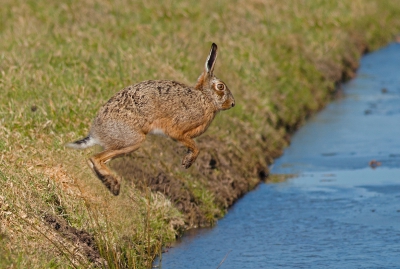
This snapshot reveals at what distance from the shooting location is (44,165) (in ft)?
33.2

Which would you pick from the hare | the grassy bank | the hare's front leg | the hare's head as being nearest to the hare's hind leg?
the hare

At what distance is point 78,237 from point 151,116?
148cm

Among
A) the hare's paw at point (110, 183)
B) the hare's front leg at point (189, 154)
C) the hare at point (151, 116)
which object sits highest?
the hare at point (151, 116)

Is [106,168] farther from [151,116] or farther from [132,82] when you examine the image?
[132,82]

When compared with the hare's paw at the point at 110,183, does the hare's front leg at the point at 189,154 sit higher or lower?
higher

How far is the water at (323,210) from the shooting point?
1034cm

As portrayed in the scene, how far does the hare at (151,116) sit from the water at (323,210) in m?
1.28

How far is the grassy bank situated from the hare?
21.6 inches

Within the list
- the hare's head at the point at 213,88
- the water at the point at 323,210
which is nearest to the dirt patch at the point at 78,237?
the water at the point at 323,210

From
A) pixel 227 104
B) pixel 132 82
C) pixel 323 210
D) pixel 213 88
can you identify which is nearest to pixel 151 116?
pixel 213 88

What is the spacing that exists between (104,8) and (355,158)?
821 cm

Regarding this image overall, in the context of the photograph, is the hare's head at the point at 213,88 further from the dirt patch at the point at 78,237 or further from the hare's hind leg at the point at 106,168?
the dirt patch at the point at 78,237

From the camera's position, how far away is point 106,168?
378 inches

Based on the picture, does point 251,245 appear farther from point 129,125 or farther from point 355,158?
point 355,158
